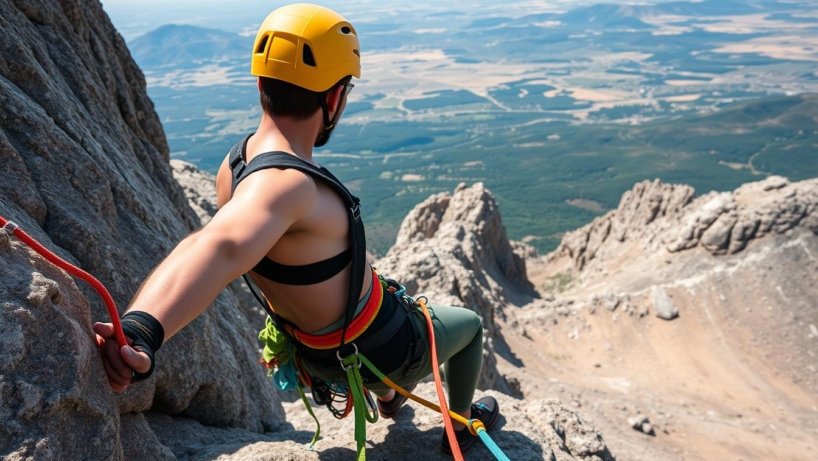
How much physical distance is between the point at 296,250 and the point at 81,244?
2395 mm

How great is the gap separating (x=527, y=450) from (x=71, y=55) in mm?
7818

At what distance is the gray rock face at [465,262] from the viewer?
2145 cm

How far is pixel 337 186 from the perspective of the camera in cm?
434

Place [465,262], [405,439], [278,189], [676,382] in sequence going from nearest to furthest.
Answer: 1. [278,189]
2. [405,439]
3. [676,382]
4. [465,262]

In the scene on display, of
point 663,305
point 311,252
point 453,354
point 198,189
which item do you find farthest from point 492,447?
point 663,305

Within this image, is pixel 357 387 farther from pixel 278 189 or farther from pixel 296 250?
pixel 278 189

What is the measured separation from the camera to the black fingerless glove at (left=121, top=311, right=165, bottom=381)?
3.31 meters

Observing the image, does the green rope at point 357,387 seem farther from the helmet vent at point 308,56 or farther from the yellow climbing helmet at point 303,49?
the helmet vent at point 308,56

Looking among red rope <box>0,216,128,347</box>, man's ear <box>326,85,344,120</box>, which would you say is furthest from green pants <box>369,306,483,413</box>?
red rope <box>0,216,128,347</box>

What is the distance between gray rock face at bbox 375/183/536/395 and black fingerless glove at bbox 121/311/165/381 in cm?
1217

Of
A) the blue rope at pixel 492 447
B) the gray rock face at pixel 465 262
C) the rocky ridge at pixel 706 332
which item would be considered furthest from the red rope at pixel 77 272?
the rocky ridge at pixel 706 332

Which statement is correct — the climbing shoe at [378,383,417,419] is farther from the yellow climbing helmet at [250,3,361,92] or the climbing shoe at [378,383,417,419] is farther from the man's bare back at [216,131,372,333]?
the yellow climbing helmet at [250,3,361,92]

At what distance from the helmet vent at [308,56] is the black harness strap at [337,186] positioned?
715mm

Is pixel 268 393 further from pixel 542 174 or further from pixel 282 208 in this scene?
pixel 542 174
